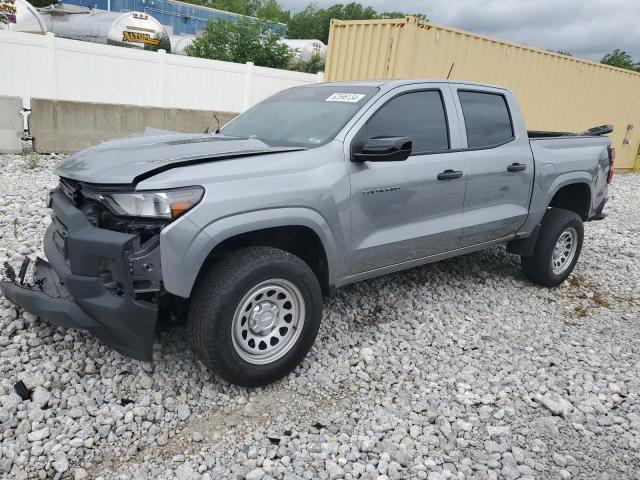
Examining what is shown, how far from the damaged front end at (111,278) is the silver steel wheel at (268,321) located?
0.48m

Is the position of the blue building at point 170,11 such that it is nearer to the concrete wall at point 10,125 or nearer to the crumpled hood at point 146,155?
the concrete wall at point 10,125

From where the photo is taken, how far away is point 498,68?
1096 cm

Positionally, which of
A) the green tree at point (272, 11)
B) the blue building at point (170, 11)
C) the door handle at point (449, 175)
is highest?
the green tree at point (272, 11)

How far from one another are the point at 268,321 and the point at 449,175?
1.83 metres

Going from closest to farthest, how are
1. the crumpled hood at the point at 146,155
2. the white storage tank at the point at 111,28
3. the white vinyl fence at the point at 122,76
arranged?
the crumpled hood at the point at 146,155, the white vinyl fence at the point at 122,76, the white storage tank at the point at 111,28

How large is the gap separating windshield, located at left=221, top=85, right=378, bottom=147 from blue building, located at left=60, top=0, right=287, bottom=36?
3040 centimetres

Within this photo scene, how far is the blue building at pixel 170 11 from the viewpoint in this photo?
3247 centimetres

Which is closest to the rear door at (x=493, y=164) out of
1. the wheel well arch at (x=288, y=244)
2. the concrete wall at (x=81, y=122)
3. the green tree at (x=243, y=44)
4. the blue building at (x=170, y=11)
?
the wheel well arch at (x=288, y=244)

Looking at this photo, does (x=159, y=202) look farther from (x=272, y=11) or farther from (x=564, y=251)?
(x=272, y=11)

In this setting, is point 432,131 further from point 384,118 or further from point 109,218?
point 109,218

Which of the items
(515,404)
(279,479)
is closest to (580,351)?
(515,404)

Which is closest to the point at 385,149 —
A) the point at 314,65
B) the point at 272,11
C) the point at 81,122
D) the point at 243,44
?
the point at 81,122

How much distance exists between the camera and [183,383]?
3.29 m

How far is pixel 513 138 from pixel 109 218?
3.52 m
